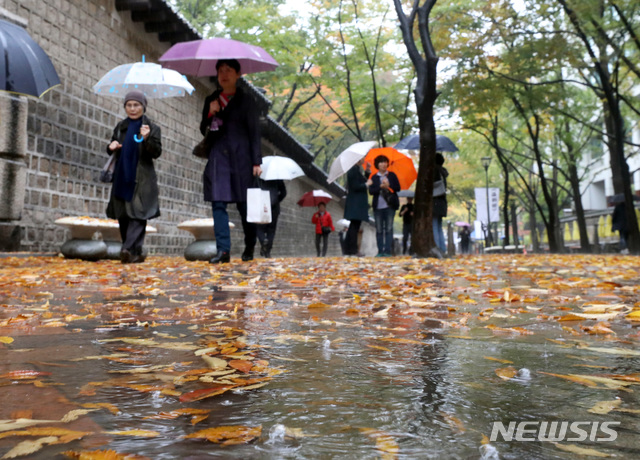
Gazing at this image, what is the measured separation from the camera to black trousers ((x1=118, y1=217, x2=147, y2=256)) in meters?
7.24

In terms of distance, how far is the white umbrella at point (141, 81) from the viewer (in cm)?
879

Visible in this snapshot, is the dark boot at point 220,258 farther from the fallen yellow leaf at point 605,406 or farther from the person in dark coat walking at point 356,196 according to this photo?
the fallen yellow leaf at point 605,406

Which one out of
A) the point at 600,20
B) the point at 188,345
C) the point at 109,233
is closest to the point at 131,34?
the point at 109,233

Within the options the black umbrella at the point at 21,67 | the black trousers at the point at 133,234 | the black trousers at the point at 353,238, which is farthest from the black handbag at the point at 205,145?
the black trousers at the point at 353,238

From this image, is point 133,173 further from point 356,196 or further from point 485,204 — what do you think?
point 485,204

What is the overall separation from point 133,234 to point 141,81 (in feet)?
8.95

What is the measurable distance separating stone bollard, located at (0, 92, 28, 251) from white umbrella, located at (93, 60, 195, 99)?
1107mm

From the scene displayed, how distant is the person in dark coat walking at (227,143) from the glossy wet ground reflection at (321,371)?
3.58 metres

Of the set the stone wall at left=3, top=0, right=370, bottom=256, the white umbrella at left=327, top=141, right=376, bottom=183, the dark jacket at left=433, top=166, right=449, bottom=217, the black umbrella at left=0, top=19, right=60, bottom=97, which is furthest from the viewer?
the white umbrella at left=327, top=141, right=376, bottom=183

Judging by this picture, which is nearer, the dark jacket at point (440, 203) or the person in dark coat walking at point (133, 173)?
the person in dark coat walking at point (133, 173)

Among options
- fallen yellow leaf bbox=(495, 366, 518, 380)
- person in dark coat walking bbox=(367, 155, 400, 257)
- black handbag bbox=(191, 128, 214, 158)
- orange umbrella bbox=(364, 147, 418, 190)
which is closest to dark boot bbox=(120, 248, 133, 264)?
black handbag bbox=(191, 128, 214, 158)

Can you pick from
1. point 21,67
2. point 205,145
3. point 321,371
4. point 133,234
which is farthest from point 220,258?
point 321,371

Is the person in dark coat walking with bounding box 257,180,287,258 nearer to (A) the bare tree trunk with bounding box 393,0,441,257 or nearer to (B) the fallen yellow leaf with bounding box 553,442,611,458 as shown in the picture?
(A) the bare tree trunk with bounding box 393,0,441,257

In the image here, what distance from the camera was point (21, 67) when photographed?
6359 millimetres
